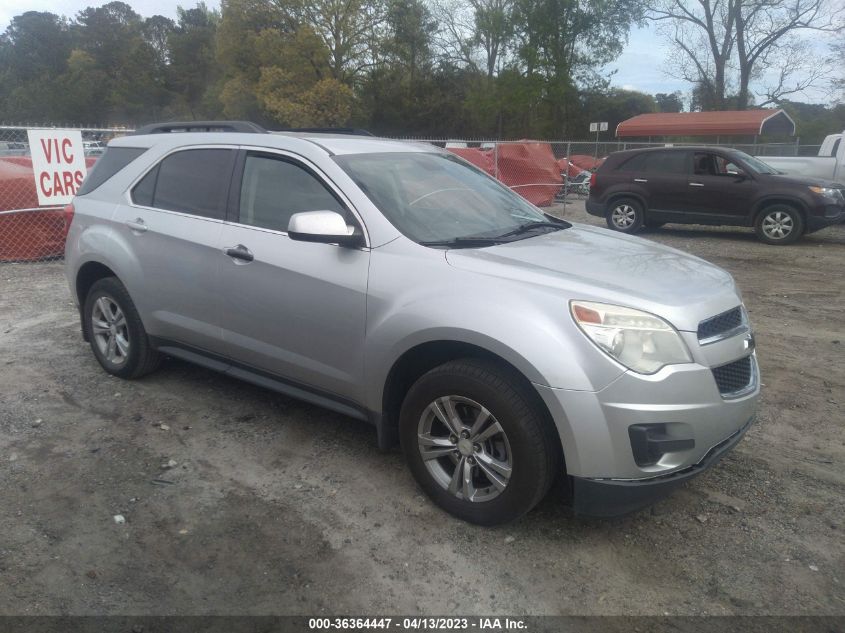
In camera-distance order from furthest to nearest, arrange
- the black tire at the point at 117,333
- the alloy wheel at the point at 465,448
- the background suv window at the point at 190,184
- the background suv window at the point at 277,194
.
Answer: the black tire at the point at 117,333 < the background suv window at the point at 190,184 < the background suv window at the point at 277,194 < the alloy wheel at the point at 465,448

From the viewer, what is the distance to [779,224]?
1166 centimetres

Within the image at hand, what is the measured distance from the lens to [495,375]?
2.93m

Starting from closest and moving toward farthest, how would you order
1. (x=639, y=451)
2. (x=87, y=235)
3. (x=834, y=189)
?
(x=639, y=451), (x=87, y=235), (x=834, y=189)

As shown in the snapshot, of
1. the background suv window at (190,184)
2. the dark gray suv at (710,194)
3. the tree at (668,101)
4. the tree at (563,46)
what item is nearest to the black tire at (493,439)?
the background suv window at (190,184)

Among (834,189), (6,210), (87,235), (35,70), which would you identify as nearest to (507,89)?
(834,189)

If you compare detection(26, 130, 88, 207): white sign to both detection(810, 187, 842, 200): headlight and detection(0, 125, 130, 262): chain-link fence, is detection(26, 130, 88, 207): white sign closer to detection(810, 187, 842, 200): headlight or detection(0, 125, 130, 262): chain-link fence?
detection(0, 125, 130, 262): chain-link fence

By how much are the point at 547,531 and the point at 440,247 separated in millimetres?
1440

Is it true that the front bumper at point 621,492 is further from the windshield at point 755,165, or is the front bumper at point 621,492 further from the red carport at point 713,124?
the red carport at point 713,124

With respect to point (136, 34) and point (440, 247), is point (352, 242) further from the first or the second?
point (136, 34)

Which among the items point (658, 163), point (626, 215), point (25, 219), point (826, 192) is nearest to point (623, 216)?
point (626, 215)

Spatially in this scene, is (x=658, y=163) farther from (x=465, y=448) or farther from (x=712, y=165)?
(x=465, y=448)

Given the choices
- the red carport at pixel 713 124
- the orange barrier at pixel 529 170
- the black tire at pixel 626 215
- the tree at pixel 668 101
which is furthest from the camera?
→ the tree at pixel 668 101

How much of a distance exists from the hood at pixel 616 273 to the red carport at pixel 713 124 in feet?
108

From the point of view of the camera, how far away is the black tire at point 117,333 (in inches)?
183
